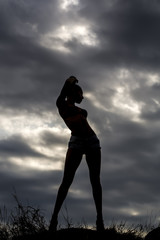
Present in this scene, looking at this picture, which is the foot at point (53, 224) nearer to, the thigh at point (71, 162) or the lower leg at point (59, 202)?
the lower leg at point (59, 202)

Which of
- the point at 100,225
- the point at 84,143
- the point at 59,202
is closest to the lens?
the point at 59,202

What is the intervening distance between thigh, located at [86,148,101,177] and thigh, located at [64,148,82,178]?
205 millimetres

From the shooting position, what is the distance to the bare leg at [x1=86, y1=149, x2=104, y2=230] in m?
6.99

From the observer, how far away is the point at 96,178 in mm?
7008

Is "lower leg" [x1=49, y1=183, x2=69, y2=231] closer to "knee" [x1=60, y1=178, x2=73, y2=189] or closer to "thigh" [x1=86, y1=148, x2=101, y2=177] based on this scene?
"knee" [x1=60, y1=178, x2=73, y2=189]

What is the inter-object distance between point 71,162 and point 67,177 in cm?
29

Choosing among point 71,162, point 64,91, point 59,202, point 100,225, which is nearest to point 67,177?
point 71,162

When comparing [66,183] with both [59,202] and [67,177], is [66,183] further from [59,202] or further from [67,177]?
[59,202]

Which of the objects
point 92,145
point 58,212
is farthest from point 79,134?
point 58,212

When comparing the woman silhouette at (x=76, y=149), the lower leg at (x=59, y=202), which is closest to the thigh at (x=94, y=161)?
the woman silhouette at (x=76, y=149)

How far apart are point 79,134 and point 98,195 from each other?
1.24 m

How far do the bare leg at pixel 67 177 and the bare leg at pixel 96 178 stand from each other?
0.25 m

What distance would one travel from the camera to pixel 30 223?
304 inches

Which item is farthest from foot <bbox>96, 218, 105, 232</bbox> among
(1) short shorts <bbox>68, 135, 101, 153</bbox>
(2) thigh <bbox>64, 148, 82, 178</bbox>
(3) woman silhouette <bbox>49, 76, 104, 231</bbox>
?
(1) short shorts <bbox>68, 135, 101, 153</bbox>
